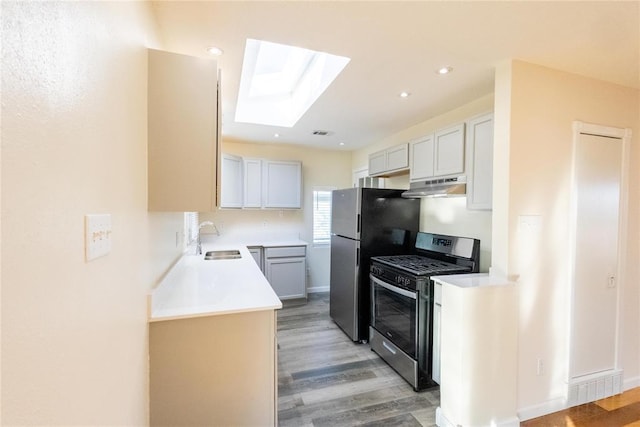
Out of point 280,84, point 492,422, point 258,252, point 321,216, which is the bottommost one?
point 492,422

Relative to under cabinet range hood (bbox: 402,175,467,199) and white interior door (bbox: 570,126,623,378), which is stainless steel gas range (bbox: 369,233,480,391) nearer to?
under cabinet range hood (bbox: 402,175,467,199)

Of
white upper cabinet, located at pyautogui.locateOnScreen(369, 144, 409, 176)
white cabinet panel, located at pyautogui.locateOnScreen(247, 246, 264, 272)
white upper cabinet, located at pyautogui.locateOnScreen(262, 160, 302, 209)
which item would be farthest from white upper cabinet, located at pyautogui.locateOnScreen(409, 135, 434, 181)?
white cabinet panel, located at pyautogui.locateOnScreen(247, 246, 264, 272)

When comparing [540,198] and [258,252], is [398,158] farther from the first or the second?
[258,252]

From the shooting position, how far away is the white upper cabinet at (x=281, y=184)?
4.54 m

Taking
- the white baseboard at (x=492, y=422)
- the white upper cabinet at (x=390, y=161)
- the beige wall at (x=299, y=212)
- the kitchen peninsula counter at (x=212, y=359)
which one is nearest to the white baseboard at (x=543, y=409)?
the white baseboard at (x=492, y=422)

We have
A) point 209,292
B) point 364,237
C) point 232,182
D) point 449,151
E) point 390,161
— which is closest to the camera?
point 209,292

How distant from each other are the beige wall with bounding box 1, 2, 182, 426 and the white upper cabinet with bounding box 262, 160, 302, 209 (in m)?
3.34

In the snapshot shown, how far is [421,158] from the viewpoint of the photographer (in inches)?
115

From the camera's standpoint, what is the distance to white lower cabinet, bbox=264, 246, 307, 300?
14.2 feet

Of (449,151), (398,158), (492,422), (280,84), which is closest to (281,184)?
(280,84)

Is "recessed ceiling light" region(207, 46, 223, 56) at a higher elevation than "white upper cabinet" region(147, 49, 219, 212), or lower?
higher

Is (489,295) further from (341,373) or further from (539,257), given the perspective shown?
(341,373)

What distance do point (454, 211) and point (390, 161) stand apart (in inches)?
38.7

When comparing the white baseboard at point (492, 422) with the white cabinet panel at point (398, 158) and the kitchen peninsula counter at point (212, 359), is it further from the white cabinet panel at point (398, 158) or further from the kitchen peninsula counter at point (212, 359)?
the white cabinet panel at point (398, 158)
